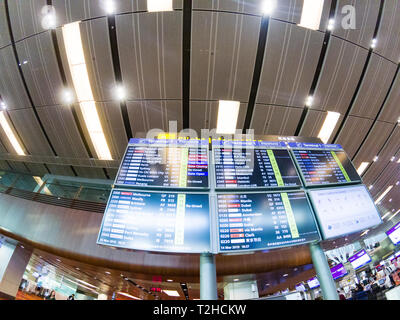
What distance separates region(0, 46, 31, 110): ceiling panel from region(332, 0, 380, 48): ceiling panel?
9640mm

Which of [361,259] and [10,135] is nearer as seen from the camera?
[10,135]

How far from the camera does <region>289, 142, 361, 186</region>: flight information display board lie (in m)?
3.34

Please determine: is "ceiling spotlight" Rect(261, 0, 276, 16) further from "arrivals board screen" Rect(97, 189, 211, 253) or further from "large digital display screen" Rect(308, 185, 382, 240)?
"arrivals board screen" Rect(97, 189, 211, 253)

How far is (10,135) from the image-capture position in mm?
8320

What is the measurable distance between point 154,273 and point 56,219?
11.9ft

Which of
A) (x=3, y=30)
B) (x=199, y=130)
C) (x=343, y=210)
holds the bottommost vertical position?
(x=343, y=210)

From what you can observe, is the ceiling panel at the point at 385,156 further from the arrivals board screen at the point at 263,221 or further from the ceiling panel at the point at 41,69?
the ceiling panel at the point at 41,69

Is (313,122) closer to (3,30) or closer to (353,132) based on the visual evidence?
(353,132)

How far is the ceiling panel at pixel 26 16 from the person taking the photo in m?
5.23

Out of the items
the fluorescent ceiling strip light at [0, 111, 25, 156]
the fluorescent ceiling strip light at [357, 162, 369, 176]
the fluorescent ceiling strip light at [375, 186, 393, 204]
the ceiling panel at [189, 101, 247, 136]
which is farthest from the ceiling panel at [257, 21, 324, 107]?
the fluorescent ceiling strip light at [0, 111, 25, 156]

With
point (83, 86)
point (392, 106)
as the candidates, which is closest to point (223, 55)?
point (83, 86)

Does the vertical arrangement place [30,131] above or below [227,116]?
above

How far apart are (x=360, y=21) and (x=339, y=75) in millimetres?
1378
